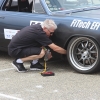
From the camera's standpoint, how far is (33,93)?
4.59 meters

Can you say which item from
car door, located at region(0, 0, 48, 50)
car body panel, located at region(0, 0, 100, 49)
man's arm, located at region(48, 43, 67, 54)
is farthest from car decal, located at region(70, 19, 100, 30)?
car door, located at region(0, 0, 48, 50)

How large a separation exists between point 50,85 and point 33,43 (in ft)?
3.35

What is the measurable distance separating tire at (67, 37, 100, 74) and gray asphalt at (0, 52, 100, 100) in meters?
0.13

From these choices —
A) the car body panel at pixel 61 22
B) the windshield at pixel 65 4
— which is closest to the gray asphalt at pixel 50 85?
the car body panel at pixel 61 22

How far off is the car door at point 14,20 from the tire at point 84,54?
790 millimetres

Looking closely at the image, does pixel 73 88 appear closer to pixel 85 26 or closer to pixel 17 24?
pixel 85 26

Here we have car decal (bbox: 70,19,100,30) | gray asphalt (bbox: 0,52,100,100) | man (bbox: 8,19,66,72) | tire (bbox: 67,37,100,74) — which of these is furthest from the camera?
man (bbox: 8,19,66,72)

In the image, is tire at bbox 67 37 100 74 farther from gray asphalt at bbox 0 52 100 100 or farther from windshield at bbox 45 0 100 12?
windshield at bbox 45 0 100 12

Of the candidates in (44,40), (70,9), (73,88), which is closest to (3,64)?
(44,40)

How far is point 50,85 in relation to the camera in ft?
16.2

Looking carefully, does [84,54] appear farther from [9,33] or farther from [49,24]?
[9,33]

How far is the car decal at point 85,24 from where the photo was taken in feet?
16.9

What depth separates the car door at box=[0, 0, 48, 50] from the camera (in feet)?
19.3

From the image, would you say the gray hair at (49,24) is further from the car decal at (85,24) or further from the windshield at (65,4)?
the windshield at (65,4)
